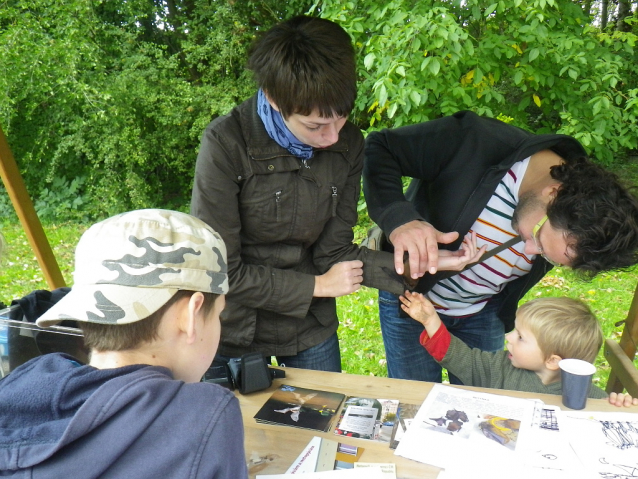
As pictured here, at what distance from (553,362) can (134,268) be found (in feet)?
4.50

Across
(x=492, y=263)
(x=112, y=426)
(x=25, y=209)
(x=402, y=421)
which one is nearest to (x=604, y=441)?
(x=402, y=421)

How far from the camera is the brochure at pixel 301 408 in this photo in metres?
1.44

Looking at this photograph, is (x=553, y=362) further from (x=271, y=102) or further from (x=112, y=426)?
(x=112, y=426)

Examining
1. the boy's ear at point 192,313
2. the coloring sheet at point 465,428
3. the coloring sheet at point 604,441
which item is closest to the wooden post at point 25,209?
the boy's ear at point 192,313

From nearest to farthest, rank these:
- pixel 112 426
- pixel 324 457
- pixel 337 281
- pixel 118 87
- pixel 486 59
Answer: pixel 112 426
pixel 324 457
pixel 337 281
pixel 486 59
pixel 118 87

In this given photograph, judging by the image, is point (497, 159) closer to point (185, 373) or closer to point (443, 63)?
point (185, 373)

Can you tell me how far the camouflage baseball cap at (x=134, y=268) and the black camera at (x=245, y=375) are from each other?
67 centimetres

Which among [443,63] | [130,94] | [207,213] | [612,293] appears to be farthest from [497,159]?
[130,94]

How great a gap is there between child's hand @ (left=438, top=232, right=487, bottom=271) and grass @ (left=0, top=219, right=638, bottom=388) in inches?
74.0

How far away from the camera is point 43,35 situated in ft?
19.4

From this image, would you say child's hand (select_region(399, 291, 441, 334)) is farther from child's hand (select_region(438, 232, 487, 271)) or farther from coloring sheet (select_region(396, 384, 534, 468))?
coloring sheet (select_region(396, 384, 534, 468))

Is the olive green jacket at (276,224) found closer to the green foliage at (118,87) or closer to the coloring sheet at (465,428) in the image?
the coloring sheet at (465,428)

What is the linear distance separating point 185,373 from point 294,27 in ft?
3.14

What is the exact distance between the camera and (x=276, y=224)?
1608 millimetres
